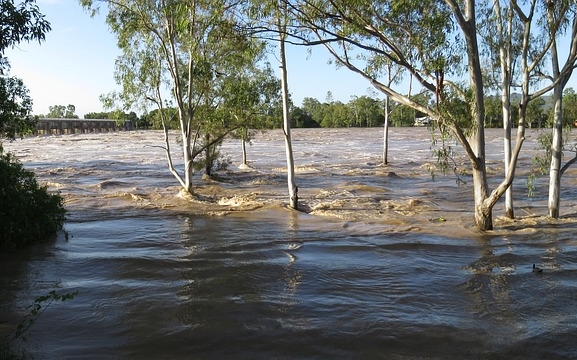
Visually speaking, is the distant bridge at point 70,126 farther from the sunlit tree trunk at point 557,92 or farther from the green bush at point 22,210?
the sunlit tree trunk at point 557,92

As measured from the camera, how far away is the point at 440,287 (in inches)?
338

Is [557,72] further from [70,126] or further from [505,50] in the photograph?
[70,126]

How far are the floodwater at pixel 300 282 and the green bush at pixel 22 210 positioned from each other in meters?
0.38

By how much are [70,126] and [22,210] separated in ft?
366

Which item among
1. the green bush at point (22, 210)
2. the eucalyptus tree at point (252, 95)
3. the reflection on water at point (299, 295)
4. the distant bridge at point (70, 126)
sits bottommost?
the reflection on water at point (299, 295)

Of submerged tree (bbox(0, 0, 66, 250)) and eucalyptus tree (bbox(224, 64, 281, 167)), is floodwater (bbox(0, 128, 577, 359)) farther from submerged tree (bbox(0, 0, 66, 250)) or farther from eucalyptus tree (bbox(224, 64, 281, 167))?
eucalyptus tree (bbox(224, 64, 281, 167))

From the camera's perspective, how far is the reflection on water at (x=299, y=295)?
630cm

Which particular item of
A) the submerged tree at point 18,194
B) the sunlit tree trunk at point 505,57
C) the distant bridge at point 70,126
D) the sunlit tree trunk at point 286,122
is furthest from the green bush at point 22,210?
the distant bridge at point 70,126

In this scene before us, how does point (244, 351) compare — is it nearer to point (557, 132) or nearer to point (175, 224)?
point (175, 224)

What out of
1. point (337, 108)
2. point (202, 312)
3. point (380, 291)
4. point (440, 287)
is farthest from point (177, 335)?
point (337, 108)

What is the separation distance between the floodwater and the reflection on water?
3cm

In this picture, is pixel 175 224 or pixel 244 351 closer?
pixel 244 351

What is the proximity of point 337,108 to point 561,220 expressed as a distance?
117294 mm

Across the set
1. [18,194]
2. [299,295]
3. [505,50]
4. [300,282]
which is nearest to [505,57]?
[505,50]
